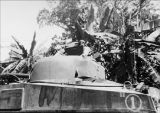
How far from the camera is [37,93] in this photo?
461cm

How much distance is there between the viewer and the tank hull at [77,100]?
439 cm

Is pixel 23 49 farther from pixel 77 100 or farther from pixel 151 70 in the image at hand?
pixel 77 100

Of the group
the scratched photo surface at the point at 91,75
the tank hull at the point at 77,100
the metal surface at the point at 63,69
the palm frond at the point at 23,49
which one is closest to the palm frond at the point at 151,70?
the scratched photo surface at the point at 91,75

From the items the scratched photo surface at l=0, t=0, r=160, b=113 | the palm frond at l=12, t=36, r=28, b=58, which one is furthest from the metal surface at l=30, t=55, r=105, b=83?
the palm frond at l=12, t=36, r=28, b=58

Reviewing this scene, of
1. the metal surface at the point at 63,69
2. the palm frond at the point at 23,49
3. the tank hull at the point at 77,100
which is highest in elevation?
the palm frond at the point at 23,49

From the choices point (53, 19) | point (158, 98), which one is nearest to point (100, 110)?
point (158, 98)

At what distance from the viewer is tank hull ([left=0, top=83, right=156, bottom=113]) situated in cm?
439

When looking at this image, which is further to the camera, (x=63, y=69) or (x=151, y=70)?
(x=151, y=70)

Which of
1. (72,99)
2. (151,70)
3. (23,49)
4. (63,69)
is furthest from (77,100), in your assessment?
(23,49)

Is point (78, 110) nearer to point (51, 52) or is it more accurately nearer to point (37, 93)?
point (37, 93)

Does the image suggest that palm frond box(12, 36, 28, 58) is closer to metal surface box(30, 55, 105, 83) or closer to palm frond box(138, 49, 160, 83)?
palm frond box(138, 49, 160, 83)

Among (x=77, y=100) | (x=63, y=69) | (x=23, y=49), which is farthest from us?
(x=23, y=49)

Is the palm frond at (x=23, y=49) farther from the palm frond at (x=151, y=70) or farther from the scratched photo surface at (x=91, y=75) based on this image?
the palm frond at (x=151, y=70)

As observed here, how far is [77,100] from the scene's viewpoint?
4457 millimetres
